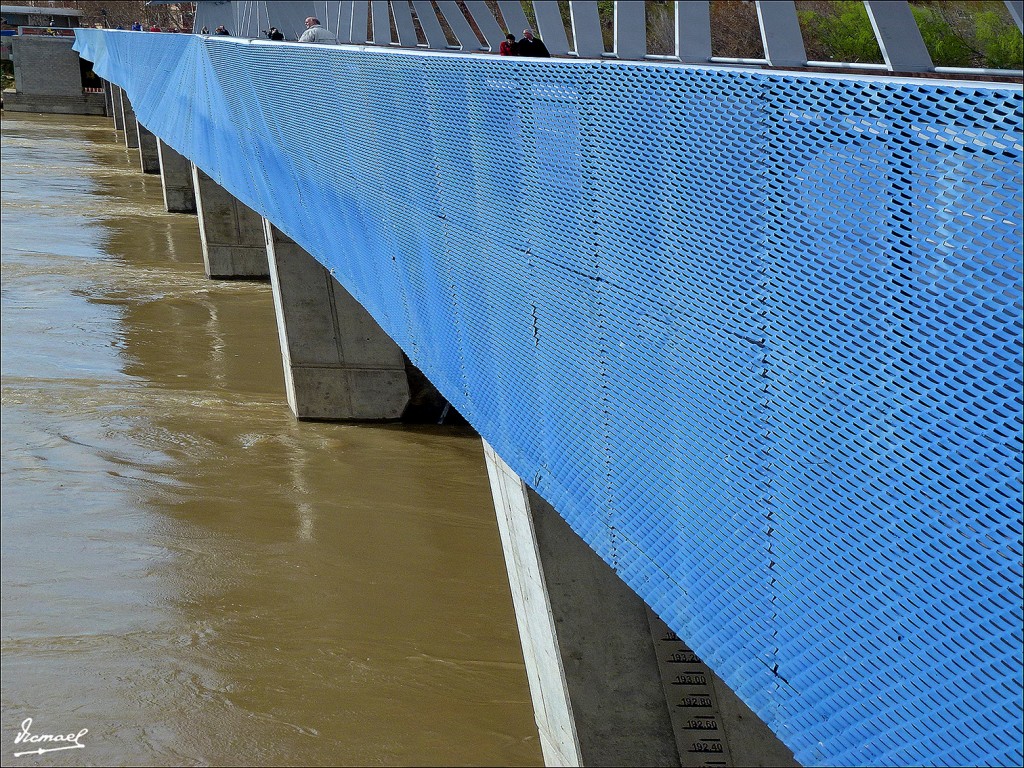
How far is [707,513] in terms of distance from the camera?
2717 millimetres

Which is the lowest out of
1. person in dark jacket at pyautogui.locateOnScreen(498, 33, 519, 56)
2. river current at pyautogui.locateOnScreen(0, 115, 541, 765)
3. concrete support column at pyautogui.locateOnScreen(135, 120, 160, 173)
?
river current at pyautogui.locateOnScreen(0, 115, 541, 765)

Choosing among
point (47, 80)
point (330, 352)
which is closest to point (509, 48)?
point (330, 352)

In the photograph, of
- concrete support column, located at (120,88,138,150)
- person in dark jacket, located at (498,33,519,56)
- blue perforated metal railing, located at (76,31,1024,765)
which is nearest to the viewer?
blue perforated metal railing, located at (76,31,1024,765)

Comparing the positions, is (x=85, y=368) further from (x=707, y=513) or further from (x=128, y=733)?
(x=707, y=513)

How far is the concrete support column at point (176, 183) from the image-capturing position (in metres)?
28.9

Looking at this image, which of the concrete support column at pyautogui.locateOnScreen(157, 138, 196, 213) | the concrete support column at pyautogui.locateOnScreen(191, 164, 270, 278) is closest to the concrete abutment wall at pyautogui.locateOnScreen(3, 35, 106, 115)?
the concrete support column at pyautogui.locateOnScreen(157, 138, 196, 213)

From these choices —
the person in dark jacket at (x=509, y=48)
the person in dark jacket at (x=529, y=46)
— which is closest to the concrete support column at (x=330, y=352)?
the person in dark jacket at (x=529, y=46)

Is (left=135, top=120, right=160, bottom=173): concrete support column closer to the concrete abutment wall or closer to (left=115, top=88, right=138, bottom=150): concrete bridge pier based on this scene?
(left=115, top=88, right=138, bottom=150): concrete bridge pier

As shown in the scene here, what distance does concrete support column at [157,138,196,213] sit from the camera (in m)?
28.9

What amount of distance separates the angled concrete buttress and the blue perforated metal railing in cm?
67

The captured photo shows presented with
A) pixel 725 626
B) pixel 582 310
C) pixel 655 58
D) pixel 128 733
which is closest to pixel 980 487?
pixel 725 626

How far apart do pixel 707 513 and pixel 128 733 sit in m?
4.68

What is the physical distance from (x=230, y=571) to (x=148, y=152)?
106 feet

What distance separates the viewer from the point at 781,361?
2379 mm
